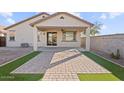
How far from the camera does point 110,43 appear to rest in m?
17.5

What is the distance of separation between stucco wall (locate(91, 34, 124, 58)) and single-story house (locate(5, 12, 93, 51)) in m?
1.49

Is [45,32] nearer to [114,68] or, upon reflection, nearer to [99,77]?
[114,68]

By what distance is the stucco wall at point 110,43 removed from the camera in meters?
14.8

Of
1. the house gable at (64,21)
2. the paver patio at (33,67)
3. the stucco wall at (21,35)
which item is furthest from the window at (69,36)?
the paver patio at (33,67)

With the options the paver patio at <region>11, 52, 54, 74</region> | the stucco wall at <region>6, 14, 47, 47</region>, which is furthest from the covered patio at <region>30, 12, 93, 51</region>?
the paver patio at <region>11, 52, 54, 74</region>

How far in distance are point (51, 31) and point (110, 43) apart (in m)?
11.2

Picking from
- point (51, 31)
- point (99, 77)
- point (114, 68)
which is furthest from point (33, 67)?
point (51, 31)

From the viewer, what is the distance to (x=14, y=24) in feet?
98.0

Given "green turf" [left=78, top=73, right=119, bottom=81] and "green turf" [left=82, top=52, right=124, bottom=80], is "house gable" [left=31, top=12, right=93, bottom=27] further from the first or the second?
"green turf" [left=78, top=73, right=119, bottom=81]

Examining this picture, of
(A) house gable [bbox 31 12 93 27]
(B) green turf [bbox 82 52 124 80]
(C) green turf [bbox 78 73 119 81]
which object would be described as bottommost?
(C) green turf [bbox 78 73 119 81]

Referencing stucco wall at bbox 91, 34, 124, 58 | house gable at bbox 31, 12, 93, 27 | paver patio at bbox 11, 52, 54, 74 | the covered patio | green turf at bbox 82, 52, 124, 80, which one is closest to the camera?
green turf at bbox 82, 52, 124, 80

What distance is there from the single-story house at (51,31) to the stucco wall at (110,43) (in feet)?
4.88

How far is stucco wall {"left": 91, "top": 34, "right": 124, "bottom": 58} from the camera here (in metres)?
14.8
